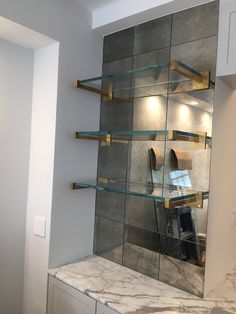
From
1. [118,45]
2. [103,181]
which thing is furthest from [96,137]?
[118,45]

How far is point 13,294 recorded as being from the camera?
190cm

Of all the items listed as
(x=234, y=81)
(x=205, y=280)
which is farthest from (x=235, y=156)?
(x=205, y=280)

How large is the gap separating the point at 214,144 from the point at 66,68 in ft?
3.47

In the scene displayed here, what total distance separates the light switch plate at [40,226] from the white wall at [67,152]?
0.04 m

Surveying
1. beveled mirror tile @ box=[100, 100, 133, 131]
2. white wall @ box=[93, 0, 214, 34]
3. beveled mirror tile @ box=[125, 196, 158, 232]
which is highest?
white wall @ box=[93, 0, 214, 34]

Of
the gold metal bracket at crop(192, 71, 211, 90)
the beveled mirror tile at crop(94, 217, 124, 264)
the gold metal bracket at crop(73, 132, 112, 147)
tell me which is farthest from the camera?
the beveled mirror tile at crop(94, 217, 124, 264)

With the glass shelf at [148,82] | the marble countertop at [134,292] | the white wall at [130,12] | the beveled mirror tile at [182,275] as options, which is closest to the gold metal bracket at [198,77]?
the glass shelf at [148,82]

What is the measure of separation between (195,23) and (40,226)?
1.59 meters

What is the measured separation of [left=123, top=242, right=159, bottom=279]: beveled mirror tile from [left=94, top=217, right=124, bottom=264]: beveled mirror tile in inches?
2.4

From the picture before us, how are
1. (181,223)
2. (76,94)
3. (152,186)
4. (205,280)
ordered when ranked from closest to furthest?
1. (205,280)
2. (181,223)
3. (152,186)
4. (76,94)

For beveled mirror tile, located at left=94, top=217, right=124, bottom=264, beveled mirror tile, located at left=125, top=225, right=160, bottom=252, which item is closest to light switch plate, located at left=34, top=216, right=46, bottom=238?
beveled mirror tile, located at left=94, top=217, right=124, bottom=264

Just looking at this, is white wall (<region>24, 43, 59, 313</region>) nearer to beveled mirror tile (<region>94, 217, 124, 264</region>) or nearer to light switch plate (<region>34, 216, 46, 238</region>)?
light switch plate (<region>34, 216, 46, 238</region>)

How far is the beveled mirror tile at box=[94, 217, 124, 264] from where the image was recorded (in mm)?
1933

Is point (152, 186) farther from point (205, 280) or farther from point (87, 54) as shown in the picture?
point (87, 54)
